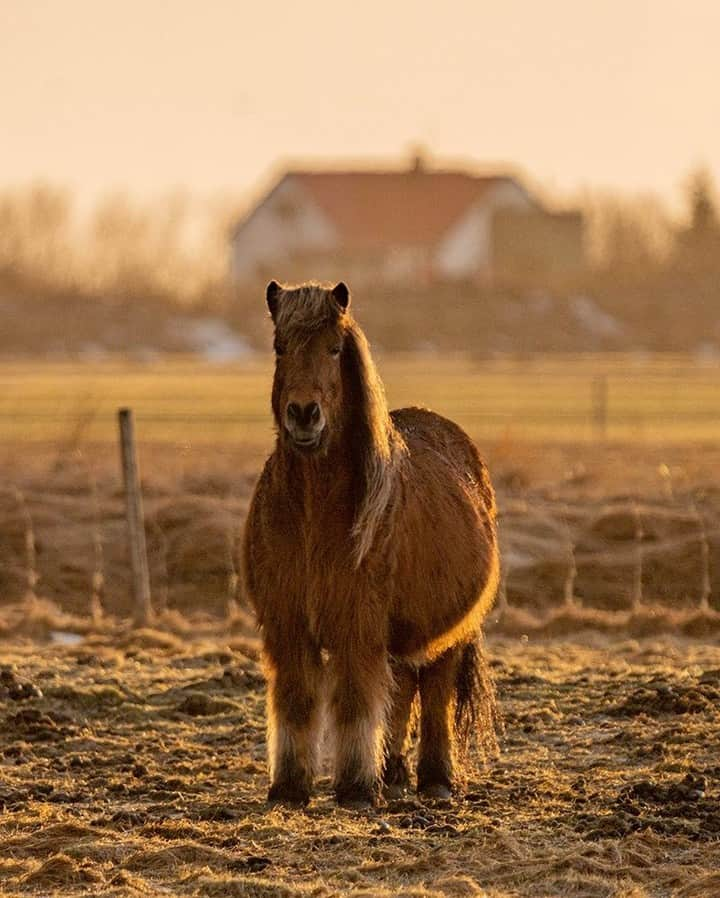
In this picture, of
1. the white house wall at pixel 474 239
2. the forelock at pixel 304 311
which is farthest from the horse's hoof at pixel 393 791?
the white house wall at pixel 474 239

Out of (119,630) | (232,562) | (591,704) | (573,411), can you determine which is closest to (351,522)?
(591,704)

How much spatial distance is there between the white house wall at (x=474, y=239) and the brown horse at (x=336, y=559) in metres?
64.6

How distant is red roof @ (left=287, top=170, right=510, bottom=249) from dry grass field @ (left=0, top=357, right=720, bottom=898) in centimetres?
5069

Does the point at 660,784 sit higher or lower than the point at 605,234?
lower

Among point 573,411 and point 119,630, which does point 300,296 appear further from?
point 573,411

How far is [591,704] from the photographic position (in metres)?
9.41

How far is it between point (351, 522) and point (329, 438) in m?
0.38

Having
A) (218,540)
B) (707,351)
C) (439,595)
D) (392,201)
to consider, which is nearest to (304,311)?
(439,595)

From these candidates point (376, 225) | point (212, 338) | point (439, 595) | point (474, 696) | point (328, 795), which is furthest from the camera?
point (376, 225)

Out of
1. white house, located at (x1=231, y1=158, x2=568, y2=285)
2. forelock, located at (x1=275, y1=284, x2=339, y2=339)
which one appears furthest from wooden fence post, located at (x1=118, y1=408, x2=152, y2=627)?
white house, located at (x1=231, y1=158, x2=568, y2=285)

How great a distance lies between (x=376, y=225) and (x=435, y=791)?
65.2 meters

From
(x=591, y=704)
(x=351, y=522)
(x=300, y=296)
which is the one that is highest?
(x=300, y=296)

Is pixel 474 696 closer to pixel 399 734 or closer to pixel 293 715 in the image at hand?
pixel 399 734

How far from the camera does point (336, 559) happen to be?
7.04 m
